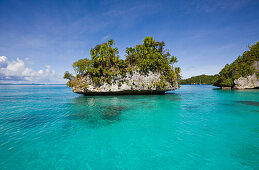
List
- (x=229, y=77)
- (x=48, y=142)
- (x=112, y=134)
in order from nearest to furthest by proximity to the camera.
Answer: (x=48, y=142) → (x=112, y=134) → (x=229, y=77)

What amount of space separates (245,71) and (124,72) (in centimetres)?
4679

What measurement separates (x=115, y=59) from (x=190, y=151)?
23.5 meters

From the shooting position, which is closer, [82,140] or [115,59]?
[82,140]

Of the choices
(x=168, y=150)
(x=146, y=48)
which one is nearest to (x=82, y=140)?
(x=168, y=150)

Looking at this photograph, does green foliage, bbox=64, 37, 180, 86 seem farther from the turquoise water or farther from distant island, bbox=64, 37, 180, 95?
the turquoise water

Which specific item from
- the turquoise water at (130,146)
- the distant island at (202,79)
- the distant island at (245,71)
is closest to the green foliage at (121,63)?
the turquoise water at (130,146)

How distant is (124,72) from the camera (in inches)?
1058

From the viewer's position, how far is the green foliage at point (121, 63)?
25.6 meters

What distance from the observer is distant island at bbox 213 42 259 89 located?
4162cm

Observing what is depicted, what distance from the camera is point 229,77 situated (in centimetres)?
4897

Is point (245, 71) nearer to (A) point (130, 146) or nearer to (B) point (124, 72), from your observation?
(B) point (124, 72)

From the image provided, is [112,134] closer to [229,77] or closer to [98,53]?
[98,53]

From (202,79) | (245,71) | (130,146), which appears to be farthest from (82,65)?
(202,79)

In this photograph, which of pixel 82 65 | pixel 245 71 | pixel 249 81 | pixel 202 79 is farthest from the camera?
pixel 202 79
